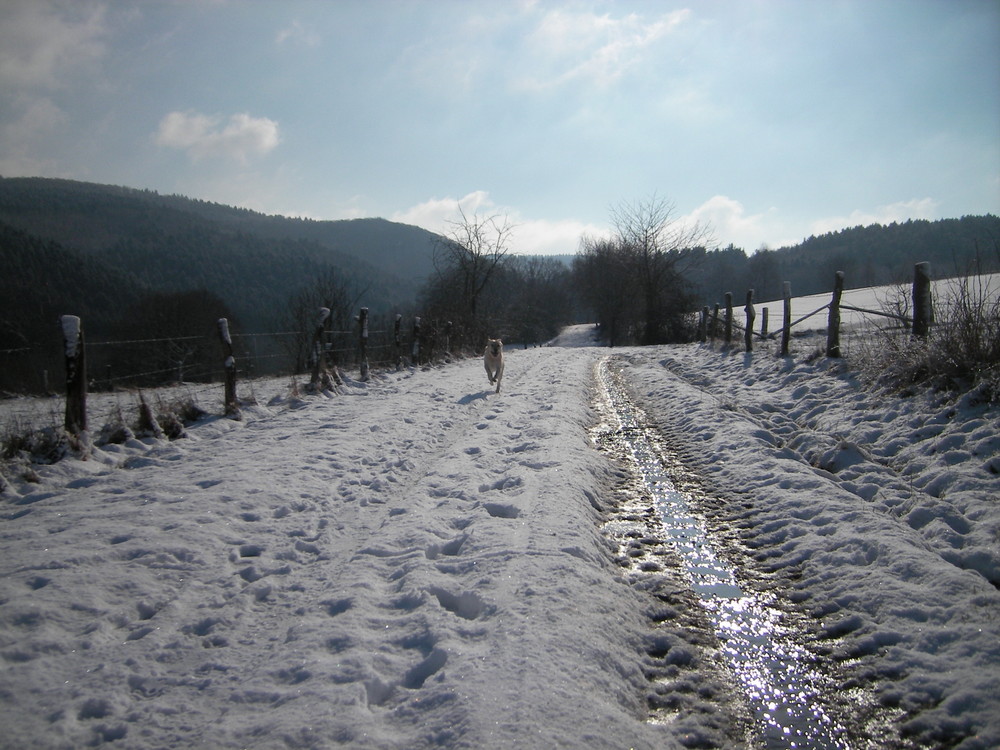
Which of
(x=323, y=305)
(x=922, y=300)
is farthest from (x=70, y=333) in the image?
(x=323, y=305)

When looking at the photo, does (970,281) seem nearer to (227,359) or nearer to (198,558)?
(198,558)

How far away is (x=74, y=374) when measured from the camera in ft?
20.7

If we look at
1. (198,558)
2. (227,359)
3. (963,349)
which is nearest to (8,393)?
(227,359)

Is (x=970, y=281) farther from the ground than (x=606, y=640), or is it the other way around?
(x=970, y=281)

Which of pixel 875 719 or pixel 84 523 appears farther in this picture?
pixel 84 523

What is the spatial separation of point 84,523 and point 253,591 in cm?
202

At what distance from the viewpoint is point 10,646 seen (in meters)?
2.70

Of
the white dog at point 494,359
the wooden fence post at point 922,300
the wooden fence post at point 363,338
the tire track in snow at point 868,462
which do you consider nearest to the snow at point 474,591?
the tire track in snow at point 868,462

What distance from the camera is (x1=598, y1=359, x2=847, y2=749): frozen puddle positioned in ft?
7.55

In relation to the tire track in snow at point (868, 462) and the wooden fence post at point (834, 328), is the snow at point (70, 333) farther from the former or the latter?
the wooden fence post at point (834, 328)

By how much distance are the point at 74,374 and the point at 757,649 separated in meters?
7.94

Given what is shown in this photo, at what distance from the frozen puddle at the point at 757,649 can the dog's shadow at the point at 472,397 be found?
5.68 meters

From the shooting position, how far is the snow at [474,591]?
232 centimetres

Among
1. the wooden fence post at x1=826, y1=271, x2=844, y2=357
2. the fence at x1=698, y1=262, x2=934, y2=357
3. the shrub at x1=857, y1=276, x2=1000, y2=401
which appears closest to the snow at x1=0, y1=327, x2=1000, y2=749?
the shrub at x1=857, y1=276, x2=1000, y2=401
